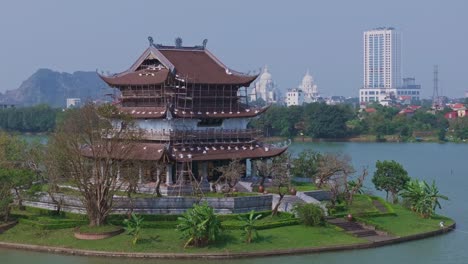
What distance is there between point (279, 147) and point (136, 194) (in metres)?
9.66

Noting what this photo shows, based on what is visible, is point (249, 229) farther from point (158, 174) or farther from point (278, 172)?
point (278, 172)

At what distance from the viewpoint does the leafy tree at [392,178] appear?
43.2 metres

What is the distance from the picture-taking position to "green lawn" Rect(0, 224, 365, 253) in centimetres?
3250

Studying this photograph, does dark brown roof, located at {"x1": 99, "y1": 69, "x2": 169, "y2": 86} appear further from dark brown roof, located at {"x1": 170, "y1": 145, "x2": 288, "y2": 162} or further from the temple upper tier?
dark brown roof, located at {"x1": 170, "y1": 145, "x2": 288, "y2": 162}

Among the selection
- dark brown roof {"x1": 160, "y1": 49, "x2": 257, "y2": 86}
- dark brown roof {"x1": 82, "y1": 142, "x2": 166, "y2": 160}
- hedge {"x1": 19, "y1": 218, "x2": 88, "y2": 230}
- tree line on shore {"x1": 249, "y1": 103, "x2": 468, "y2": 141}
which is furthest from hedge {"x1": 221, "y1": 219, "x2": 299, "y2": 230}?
tree line on shore {"x1": 249, "y1": 103, "x2": 468, "y2": 141}

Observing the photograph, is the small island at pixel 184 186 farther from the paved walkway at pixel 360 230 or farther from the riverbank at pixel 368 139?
the riverbank at pixel 368 139

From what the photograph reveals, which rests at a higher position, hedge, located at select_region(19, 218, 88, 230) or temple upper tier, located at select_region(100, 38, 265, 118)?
temple upper tier, located at select_region(100, 38, 265, 118)

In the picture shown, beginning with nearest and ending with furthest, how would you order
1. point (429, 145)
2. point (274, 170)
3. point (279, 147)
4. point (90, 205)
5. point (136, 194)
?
point (90, 205) < point (136, 194) < point (274, 170) < point (279, 147) < point (429, 145)

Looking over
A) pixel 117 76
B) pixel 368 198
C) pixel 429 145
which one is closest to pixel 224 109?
pixel 117 76

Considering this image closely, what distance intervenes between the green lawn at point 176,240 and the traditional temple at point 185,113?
18.6ft

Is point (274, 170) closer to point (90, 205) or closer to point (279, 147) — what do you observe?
point (279, 147)

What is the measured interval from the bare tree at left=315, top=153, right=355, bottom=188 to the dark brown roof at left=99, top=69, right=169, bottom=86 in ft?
32.3

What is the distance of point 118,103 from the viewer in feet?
149

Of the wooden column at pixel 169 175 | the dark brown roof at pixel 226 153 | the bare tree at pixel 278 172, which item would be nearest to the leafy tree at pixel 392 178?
the bare tree at pixel 278 172
